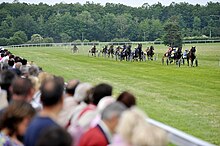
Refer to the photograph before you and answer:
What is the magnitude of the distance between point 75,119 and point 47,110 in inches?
42.7

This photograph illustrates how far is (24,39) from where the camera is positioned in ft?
356

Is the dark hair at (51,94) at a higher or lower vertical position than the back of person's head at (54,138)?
higher

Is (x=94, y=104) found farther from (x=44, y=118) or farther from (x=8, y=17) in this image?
(x=8, y=17)

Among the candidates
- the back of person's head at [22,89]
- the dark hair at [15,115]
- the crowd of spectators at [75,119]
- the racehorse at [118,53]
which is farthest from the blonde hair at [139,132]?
the racehorse at [118,53]

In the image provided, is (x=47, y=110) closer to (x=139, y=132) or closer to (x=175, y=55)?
(x=139, y=132)

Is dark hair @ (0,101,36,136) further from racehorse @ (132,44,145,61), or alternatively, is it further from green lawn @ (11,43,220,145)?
racehorse @ (132,44,145,61)

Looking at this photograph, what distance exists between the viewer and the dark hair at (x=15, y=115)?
5.20 meters

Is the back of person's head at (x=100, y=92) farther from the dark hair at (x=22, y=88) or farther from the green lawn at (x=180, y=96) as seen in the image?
the green lawn at (x=180, y=96)

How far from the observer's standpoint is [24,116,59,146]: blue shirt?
15.6 feet

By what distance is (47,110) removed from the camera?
16.5ft

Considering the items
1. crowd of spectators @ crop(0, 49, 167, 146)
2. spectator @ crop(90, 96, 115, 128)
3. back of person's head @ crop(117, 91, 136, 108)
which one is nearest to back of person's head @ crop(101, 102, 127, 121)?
crowd of spectators @ crop(0, 49, 167, 146)

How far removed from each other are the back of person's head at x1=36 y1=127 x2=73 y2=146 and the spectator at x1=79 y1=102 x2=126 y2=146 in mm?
1268

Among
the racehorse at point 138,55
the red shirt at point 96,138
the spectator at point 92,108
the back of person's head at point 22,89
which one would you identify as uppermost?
the back of person's head at point 22,89

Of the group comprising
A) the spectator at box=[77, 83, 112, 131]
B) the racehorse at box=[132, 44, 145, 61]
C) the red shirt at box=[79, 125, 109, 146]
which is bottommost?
the racehorse at box=[132, 44, 145, 61]
